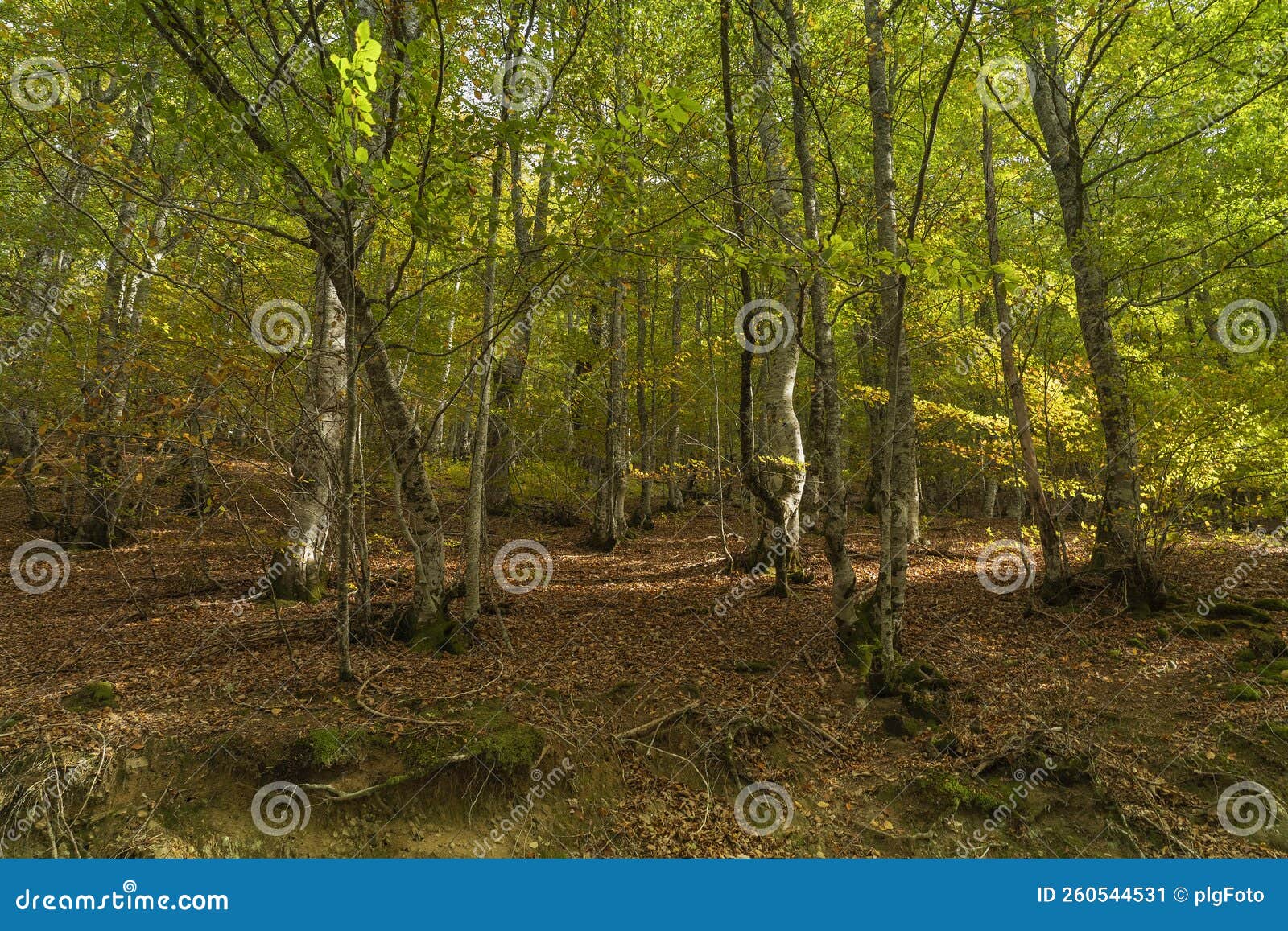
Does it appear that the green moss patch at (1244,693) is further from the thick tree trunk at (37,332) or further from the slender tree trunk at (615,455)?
the thick tree trunk at (37,332)

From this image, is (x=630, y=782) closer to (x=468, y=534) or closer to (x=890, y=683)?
(x=890, y=683)

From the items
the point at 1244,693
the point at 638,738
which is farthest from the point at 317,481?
the point at 1244,693

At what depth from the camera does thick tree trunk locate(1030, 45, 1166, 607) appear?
6711 millimetres

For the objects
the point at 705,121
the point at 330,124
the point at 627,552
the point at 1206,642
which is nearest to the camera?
the point at 330,124

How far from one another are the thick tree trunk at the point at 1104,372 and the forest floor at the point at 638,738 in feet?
1.80

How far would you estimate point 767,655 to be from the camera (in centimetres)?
621

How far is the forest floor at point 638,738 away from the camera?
3.88 metres

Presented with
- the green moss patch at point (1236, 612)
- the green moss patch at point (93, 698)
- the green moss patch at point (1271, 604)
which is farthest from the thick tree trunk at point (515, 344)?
the green moss patch at point (1271, 604)

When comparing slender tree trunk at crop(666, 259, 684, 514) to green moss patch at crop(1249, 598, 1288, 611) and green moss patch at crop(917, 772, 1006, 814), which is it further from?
green moss patch at crop(1249, 598, 1288, 611)

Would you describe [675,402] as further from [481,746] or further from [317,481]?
[481,746]

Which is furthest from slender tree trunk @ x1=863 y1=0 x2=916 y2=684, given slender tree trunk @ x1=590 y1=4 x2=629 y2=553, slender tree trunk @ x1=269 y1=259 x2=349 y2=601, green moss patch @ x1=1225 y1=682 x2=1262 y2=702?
slender tree trunk @ x1=590 y1=4 x2=629 y2=553

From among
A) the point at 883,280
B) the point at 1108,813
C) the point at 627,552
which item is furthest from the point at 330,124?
→ the point at 627,552

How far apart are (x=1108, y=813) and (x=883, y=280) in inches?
208

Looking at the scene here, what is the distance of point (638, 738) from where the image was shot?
15.7 feet
